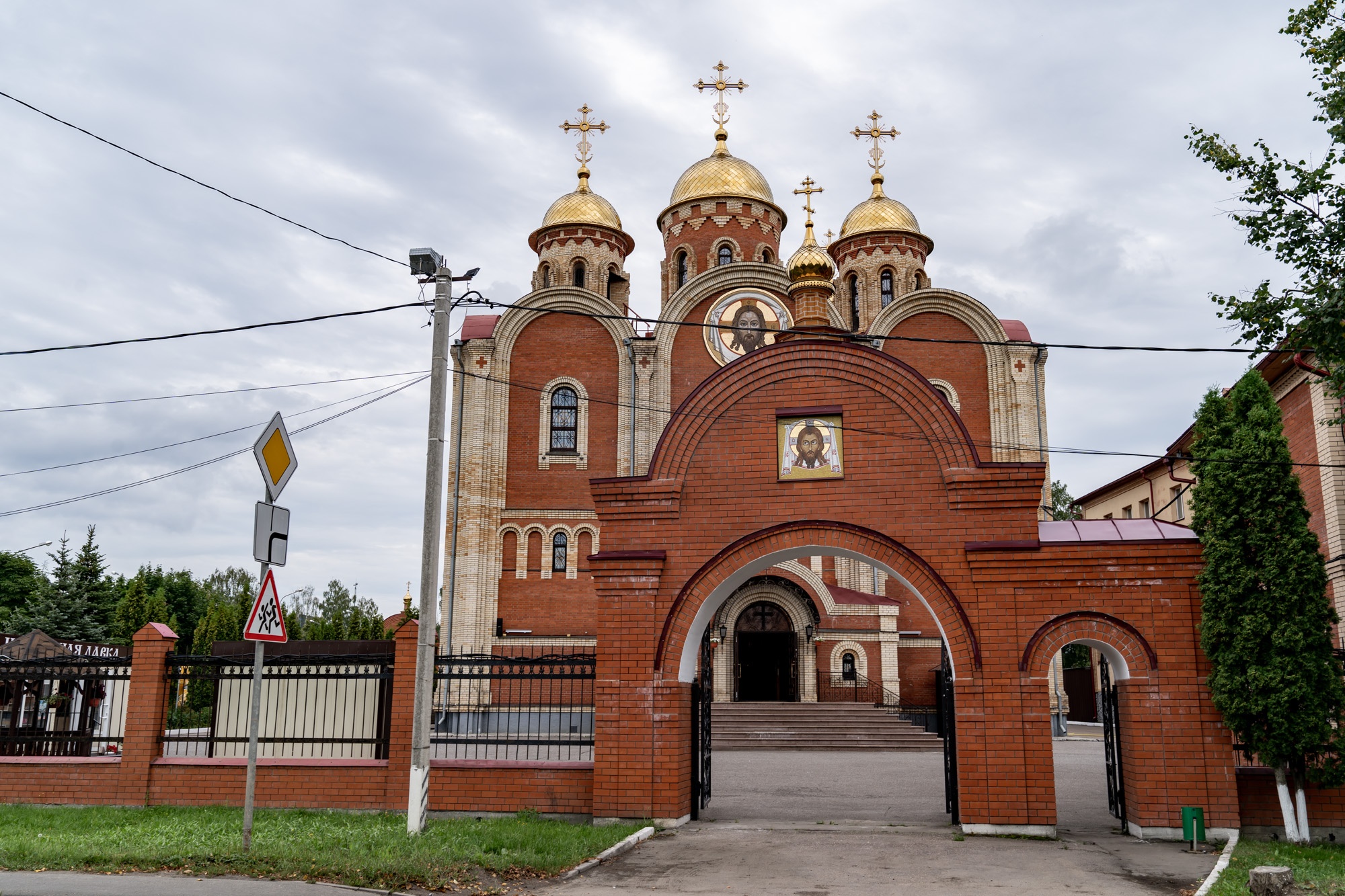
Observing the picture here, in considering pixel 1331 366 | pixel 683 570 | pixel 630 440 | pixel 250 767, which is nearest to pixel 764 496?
pixel 683 570

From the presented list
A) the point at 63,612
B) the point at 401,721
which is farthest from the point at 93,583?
the point at 401,721

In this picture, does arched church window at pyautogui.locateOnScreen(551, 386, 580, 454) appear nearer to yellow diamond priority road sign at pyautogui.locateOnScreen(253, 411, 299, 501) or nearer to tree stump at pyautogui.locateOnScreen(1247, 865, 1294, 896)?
yellow diamond priority road sign at pyautogui.locateOnScreen(253, 411, 299, 501)

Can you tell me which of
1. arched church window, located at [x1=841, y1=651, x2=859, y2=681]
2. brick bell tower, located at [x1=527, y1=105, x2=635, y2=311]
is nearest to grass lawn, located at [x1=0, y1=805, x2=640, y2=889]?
arched church window, located at [x1=841, y1=651, x2=859, y2=681]

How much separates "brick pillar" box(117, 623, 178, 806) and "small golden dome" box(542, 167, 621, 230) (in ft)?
62.9

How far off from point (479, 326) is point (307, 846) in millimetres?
18683

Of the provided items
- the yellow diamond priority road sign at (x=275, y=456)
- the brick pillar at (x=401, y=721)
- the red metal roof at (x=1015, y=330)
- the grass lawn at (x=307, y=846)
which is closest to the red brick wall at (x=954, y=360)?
the red metal roof at (x=1015, y=330)

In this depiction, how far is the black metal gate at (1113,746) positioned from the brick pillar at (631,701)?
14.2 feet

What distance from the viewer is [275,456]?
7719mm

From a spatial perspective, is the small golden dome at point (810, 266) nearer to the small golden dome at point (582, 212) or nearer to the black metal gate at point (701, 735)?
the black metal gate at point (701, 735)

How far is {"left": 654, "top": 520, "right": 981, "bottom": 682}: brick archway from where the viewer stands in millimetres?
10164

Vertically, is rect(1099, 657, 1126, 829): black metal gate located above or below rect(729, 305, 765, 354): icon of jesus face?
below

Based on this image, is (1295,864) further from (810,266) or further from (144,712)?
(144,712)

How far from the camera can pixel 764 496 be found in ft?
34.7

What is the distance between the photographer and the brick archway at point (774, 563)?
10.2 meters
